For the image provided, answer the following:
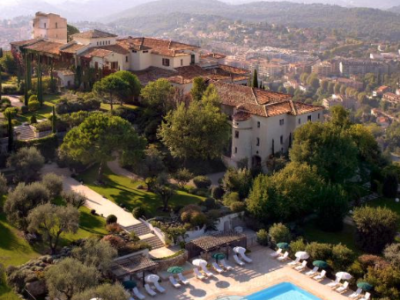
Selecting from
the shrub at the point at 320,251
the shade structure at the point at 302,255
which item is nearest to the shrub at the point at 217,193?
the shade structure at the point at 302,255

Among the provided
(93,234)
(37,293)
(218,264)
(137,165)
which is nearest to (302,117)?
(137,165)

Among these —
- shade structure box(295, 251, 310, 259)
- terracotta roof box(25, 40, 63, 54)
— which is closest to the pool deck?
shade structure box(295, 251, 310, 259)

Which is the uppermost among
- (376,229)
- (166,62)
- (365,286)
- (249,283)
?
(166,62)

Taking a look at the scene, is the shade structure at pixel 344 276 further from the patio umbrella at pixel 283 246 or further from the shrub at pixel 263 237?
the shrub at pixel 263 237

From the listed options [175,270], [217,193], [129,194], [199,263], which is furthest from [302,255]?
[129,194]

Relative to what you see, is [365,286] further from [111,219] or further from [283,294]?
[111,219]

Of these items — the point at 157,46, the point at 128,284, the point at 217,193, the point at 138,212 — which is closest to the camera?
the point at 128,284

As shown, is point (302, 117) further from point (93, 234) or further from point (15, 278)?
point (15, 278)
